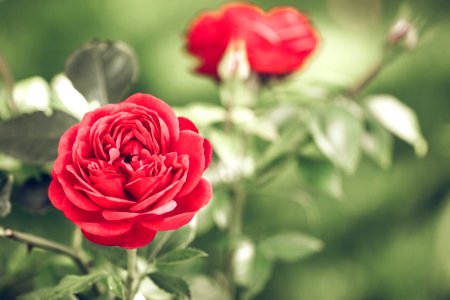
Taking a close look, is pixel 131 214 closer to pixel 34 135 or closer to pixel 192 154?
pixel 192 154

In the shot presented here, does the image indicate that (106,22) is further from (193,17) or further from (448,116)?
(448,116)

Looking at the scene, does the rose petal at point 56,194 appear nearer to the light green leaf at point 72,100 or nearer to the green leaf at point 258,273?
the light green leaf at point 72,100

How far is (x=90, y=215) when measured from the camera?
35 centimetres

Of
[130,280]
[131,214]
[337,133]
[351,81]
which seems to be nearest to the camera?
[131,214]

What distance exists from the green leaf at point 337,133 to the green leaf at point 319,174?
0.08 m

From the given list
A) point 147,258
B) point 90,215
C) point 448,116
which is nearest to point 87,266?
point 147,258

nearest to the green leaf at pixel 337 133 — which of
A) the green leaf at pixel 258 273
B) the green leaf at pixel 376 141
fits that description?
the green leaf at pixel 376 141

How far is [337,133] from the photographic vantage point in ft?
1.77

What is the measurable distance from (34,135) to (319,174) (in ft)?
1.10

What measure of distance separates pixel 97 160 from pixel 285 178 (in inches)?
23.9

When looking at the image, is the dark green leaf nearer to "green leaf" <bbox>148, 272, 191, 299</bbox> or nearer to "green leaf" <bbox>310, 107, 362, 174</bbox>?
"green leaf" <bbox>148, 272, 191, 299</bbox>

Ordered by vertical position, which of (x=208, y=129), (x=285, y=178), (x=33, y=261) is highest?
(x=208, y=129)

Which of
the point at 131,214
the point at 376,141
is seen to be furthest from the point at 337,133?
the point at 131,214

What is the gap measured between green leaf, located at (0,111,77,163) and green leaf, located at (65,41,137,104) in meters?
0.03
